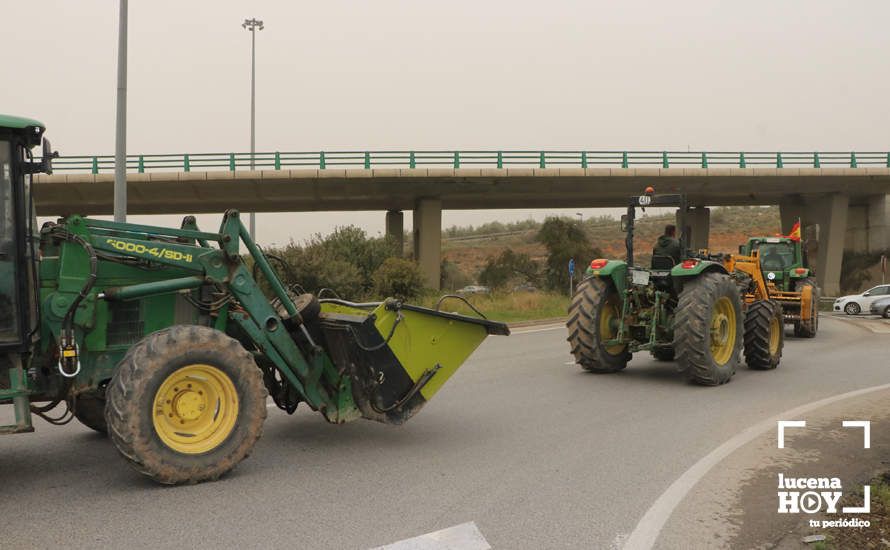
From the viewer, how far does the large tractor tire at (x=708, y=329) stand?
1010 centimetres

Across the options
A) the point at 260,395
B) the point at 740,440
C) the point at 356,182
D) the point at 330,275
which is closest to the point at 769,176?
the point at 356,182

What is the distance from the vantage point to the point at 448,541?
448 centimetres

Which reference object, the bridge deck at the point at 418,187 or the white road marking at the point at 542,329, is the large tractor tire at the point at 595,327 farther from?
the bridge deck at the point at 418,187

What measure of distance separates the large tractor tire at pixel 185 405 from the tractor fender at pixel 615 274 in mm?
6487

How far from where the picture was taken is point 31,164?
17.7ft

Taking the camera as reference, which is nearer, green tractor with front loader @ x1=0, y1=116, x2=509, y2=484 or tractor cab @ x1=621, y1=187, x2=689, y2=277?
green tractor with front loader @ x1=0, y1=116, x2=509, y2=484

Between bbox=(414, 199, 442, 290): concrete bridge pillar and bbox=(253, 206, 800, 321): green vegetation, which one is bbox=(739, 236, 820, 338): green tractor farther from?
bbox=(414, 199, 442, 290): concrete bridge pillar

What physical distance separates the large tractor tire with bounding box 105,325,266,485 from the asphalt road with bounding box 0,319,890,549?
0.20 m

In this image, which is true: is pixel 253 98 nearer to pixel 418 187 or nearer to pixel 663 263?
pixel 418 187

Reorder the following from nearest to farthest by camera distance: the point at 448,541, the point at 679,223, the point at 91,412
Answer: the point at 448,541, the point at 91,412, the point at 679,223

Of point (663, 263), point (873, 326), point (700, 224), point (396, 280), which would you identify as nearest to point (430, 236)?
point (396, 280)

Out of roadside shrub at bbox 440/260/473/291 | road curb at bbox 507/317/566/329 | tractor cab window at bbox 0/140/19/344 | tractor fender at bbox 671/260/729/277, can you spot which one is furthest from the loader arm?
roadside shrub at bbox 440/260/473/291

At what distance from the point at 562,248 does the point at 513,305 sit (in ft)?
58.6

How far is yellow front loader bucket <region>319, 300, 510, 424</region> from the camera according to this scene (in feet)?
21.7
